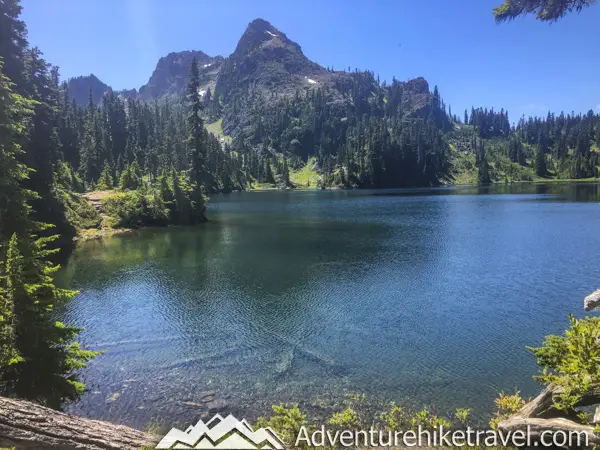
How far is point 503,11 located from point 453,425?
55.5ft

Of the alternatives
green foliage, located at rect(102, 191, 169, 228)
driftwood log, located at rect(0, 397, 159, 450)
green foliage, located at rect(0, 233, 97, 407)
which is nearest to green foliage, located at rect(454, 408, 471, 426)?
driftwood log, located at rect(0, 397, 159, 450)

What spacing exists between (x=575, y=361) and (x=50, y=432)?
12.6m

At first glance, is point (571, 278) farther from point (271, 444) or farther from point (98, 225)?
point (98, 225)

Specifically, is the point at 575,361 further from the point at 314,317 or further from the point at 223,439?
the point at 314,317

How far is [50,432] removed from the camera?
820cm

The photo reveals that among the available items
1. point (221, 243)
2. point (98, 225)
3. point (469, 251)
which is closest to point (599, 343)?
point (469, 251)

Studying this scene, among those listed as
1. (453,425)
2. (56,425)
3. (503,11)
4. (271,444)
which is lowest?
(453,425)

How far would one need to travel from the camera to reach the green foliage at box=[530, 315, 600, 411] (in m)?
9.90

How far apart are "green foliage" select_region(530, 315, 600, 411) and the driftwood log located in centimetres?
1062

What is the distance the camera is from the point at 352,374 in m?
19.7

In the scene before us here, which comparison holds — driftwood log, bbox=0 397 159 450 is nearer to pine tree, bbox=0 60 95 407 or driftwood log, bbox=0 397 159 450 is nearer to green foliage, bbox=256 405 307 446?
green foliage, bbox=256 405 307 446

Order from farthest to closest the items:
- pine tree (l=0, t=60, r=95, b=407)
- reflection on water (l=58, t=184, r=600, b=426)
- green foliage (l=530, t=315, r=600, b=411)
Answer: reflection on water (l=58, t=184, r=600, b=426) → pine tree (l=0, t=60, r=95, b=407) → green foliage (l=530, t=315, r=600, b=411)

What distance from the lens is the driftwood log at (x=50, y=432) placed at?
25.3 ft

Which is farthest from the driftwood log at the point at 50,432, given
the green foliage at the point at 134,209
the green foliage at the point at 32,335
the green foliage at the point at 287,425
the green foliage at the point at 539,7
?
the green foliage at the point at 134,209
